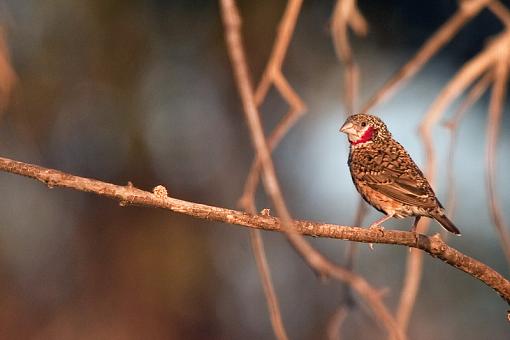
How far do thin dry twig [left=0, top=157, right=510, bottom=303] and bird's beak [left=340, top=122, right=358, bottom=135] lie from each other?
160 centimetres

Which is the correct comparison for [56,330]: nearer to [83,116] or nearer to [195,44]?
[83,116]

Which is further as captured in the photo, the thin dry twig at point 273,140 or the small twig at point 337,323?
the small twig at point 337,323

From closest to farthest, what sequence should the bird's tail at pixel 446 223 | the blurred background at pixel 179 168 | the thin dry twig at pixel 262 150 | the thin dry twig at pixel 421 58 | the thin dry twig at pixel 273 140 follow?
1. the thin dry twig at pixel 262 150
2. the thin dry twig at pixel 273 140
3. the thin dry twig at pixel 421 58
4. the bird's tail at pixel 446 223
5. the blurred background at pixel 179 168

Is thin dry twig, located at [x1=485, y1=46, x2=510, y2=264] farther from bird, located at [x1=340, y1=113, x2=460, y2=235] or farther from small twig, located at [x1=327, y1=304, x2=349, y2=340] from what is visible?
small twig, located at [x1=327, y1=304, x2=349, y2=340]

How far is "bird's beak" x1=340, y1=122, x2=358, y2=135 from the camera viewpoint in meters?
4.69

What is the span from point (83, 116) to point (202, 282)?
267 centimetres

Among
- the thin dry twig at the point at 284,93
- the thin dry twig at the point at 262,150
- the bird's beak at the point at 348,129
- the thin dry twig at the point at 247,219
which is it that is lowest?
the thin dry twig at the point at 262,150

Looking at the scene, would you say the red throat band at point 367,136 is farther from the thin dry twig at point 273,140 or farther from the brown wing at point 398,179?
the thin dry twig at point 273,140

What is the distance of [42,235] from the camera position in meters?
9.48

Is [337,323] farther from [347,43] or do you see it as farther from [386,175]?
[386,175]

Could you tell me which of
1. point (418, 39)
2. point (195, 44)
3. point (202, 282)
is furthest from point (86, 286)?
point (418, 39)

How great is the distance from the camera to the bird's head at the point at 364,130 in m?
4.77

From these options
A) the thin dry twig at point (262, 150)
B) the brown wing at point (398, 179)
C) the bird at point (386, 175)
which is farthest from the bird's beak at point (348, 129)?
the thin dry twig at point (262, 150)

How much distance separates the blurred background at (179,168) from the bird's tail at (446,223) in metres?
5.10
